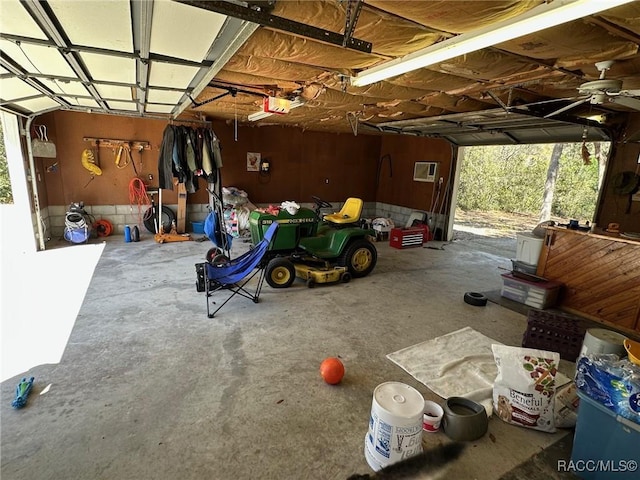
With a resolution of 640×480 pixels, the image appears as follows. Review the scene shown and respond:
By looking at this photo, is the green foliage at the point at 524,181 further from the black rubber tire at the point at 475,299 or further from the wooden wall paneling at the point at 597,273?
the black rubber tire at the point at 475,299

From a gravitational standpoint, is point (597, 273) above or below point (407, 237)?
above

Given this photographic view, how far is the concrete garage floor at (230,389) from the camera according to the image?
1.80 meters

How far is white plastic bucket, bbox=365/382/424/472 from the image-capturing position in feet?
5.34

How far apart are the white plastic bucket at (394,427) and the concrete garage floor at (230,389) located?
0.19m

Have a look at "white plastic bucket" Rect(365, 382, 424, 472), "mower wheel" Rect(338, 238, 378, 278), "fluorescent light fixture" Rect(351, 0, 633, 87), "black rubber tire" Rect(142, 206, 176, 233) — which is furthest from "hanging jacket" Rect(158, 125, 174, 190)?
"white plastic bucket" Rect(365, 382, 424, 472)

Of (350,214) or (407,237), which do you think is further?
(407,237)

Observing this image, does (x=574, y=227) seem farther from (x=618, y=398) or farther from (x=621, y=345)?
(x=618, y=398)

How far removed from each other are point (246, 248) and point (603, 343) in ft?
17.4

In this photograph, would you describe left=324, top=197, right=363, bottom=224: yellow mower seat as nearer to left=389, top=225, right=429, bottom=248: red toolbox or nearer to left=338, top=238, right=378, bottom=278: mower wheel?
left=338, top=238, right=378, bottom=278: mower wheel

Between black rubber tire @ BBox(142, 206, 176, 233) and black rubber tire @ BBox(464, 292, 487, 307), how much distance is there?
611 cm

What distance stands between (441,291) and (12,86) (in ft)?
19.3

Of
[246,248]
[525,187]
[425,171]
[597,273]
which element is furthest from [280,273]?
[525,187]

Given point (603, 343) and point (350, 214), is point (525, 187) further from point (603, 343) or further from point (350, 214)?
point (603, 343)

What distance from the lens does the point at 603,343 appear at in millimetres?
2416
